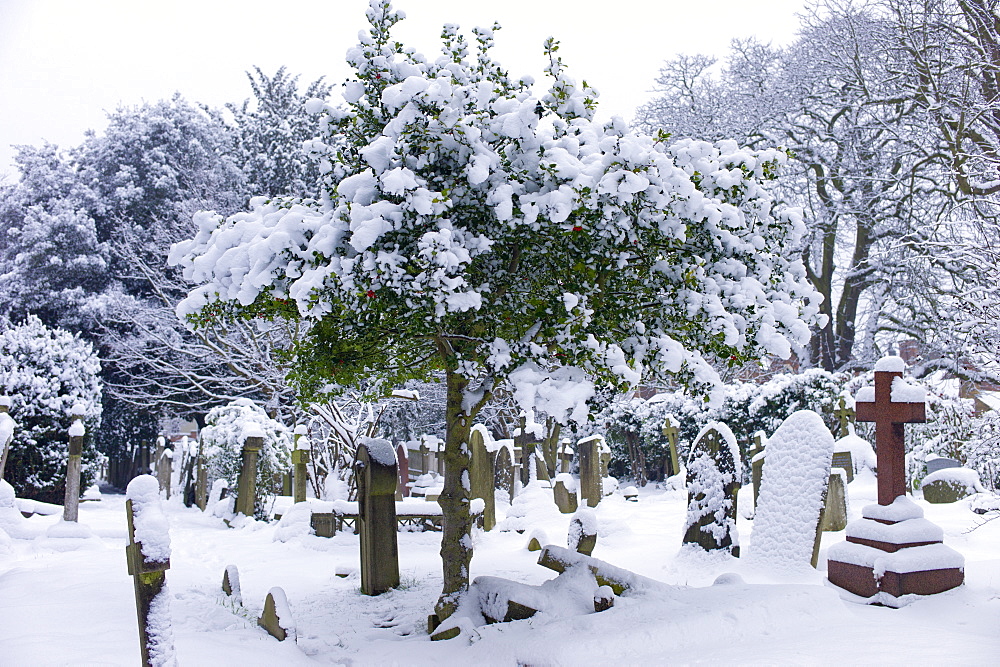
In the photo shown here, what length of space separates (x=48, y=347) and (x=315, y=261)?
1391 cm

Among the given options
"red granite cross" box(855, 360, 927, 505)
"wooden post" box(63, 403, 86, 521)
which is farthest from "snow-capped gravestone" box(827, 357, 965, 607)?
"wooden post" box(63, 403, 86, 521)

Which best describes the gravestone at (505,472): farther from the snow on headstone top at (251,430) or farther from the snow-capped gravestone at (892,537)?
the snow-capped gravestone at (892,537)

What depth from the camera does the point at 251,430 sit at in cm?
1315

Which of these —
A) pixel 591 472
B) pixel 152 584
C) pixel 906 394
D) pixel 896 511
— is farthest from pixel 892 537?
pixel 591 472

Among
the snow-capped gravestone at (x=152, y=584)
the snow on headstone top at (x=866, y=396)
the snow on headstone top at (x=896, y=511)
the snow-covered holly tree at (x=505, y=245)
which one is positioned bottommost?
the snow on headstone top at (x=896, y=511)

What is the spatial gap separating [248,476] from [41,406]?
16.9ft

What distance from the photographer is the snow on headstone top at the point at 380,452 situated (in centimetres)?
670

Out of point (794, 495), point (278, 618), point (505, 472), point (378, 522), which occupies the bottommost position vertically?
point (505, 472)

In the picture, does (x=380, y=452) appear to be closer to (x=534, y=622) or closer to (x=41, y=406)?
(x=534, y=622)

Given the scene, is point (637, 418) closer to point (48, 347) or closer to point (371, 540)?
point (371, 540)

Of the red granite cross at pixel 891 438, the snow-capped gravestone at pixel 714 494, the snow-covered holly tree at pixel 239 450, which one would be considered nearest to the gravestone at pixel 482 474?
the snow-capped gravestone at pixel 714 494

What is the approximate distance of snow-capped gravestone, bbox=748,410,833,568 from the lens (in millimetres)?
6441

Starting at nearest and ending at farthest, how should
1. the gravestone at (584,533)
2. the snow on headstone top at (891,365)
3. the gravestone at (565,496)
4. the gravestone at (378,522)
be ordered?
1. the snow on headstone top at (891,365)
2. the gravestone at (584,533)
3. the gravestone at (378,522)
4. the gravestone at (565,496)

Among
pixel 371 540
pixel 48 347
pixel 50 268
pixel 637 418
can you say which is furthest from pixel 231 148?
pixel 371 540
